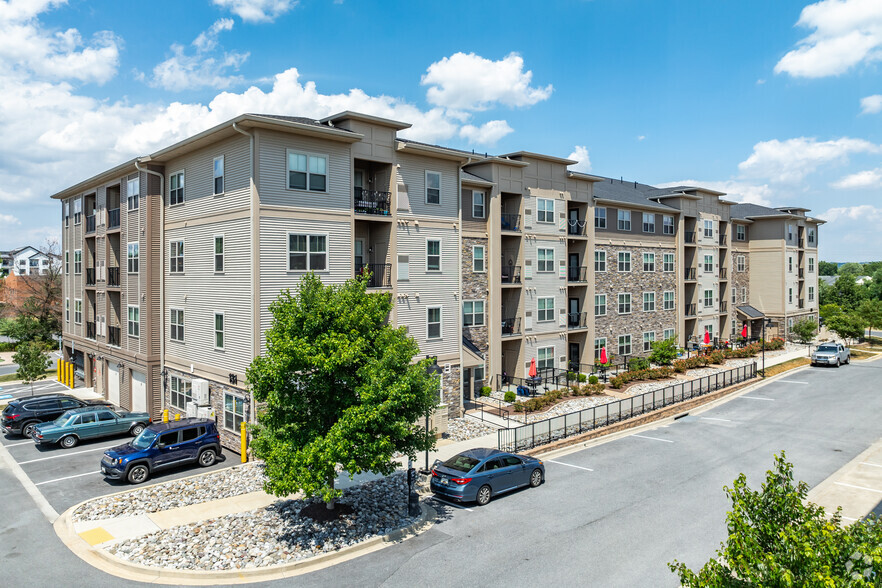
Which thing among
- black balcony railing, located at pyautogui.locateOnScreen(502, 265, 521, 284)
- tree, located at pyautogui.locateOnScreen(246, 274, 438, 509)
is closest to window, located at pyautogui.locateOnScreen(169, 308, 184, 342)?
tree, located at pyautogui.locateOnScreen(246, 274, 438, 509)

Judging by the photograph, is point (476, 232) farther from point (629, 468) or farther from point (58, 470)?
point (58, 470)

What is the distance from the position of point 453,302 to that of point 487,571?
1521cm

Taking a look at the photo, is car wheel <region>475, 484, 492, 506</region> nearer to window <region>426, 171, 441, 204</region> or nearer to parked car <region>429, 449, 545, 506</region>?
parked car <region>429, 449, 545, 506</region>

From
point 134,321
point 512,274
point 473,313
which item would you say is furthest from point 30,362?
point 512,274

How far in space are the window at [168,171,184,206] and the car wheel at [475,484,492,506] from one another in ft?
60.7

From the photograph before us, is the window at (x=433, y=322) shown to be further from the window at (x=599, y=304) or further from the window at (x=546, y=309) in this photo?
the window at (x=599, y=304)

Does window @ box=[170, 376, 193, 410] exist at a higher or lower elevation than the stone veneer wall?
lower

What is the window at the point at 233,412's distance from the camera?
22547 millimetres

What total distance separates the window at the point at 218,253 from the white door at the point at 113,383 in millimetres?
13956

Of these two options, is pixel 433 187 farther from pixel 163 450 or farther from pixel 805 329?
pixel 805 329

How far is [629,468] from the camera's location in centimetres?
2234

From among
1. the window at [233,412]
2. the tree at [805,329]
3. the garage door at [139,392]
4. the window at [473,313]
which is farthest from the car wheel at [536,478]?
the tree at [805,329]

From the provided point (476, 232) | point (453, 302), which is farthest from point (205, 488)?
point (476, 232)

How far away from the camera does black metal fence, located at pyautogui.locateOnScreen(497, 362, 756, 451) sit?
24109 mm
